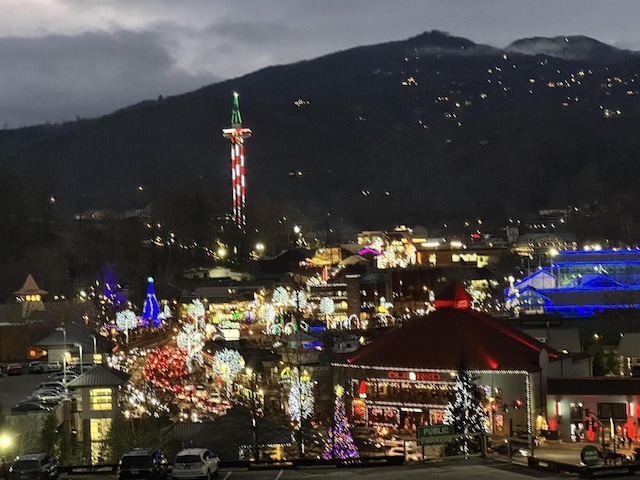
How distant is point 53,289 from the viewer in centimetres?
7625

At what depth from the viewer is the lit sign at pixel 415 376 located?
3038 cm

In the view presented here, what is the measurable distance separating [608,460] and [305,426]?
1010 centimetres

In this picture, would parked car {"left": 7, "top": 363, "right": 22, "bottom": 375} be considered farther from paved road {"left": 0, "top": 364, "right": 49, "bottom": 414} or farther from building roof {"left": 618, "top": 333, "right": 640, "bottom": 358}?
building roof {"left": 618, "top": 333, "right": 640, "bottom": 358}

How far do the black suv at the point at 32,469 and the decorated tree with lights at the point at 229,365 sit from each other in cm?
2234

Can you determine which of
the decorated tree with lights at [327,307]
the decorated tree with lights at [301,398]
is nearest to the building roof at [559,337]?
the decorated tree with lights at [301,398]

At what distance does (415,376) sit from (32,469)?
1682 cm

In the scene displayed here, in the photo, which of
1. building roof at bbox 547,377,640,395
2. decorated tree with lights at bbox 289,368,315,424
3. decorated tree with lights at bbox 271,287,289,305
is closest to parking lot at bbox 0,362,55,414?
decorated tree with lights at bbox 289,368,315,424

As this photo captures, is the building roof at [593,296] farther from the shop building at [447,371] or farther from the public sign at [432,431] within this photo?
the public sign at [432,431]

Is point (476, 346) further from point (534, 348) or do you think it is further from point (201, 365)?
point (201, 365)

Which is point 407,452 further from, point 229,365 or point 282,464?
point 229,365

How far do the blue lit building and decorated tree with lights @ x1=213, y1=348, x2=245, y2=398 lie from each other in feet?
65.4

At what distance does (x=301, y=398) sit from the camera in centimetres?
3062

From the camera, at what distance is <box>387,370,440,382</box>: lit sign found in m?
30.4

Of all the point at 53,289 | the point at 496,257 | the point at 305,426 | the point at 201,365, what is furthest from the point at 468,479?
the point at 496,257
